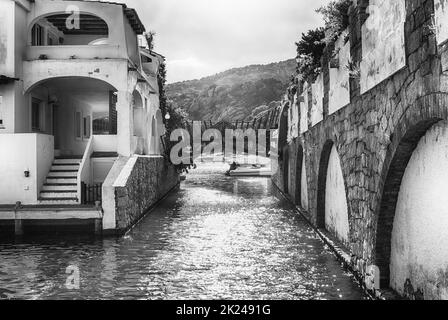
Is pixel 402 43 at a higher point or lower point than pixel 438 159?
higher

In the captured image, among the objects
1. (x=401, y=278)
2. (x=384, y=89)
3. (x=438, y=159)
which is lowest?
(x=401, y=278)

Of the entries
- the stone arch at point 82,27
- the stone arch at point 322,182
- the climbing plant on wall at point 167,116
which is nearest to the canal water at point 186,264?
the stone arch at point 322,182

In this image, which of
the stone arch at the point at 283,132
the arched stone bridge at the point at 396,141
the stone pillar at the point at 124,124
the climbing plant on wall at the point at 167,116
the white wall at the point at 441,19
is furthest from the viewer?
the climbing plant on wall at the point at 167,116

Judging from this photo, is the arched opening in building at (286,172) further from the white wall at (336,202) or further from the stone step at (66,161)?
the white wall at (336,202)

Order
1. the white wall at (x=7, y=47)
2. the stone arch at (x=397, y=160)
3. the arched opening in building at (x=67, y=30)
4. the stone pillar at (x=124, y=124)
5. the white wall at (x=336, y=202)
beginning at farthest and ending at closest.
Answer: the arched opening in building at (x=67, y=30)
the stone pillar at (x=124, y=124)
the white wall at (x=7, y=47)
the white wall at (x=336, y=202)
the stone arch at (x=397, y=160)

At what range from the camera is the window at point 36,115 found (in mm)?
19891

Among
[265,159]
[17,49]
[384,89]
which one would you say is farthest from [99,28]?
[265,159]

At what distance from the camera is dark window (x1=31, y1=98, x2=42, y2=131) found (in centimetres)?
1990

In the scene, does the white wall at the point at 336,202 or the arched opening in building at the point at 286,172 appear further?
the arched opening in building at the point at 286,172

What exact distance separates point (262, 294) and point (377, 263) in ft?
6.82

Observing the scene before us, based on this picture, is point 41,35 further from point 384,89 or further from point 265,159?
point 265,159

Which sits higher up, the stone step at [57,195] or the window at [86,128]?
the window at [86,128]

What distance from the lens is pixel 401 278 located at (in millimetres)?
6969

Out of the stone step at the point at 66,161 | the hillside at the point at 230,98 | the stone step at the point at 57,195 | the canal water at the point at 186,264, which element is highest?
the hillside at the point at 230,98
